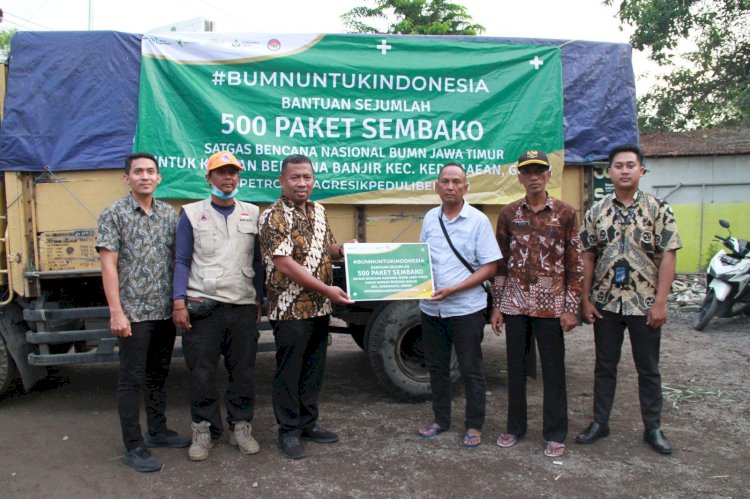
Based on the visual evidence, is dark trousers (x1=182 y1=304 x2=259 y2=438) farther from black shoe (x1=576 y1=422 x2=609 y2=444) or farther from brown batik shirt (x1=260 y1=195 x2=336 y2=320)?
black shoe (x1=576 y1=422 x2=609 y2=444)

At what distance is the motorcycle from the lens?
7.40m

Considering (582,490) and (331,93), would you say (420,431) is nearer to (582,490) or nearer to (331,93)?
(582,490)

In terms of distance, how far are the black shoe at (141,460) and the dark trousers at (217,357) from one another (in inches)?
13.0

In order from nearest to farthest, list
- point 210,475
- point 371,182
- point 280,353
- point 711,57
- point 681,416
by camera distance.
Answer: point 210,475 → point 280,353 → point 681,416 → point 371,182 → point 711,57

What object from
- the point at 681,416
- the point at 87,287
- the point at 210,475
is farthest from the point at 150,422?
the point at 681,416

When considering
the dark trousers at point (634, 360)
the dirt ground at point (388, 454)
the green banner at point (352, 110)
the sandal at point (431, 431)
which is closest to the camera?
the dirt ground at point (388, 454)

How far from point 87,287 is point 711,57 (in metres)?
15.2

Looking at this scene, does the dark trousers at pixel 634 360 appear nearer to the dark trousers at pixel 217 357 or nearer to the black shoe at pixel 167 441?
the dark trousers at pixel 217 357

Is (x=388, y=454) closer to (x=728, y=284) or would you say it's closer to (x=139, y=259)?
(x=139, y=259)

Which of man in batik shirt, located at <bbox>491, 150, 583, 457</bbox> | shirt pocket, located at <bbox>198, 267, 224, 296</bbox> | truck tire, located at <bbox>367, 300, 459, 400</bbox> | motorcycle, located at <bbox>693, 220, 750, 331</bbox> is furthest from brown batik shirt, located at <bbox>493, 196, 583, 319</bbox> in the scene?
motorcycle, located at <bbox>693, 220, 750, 331</bbox>

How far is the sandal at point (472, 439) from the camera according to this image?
3.78 meters

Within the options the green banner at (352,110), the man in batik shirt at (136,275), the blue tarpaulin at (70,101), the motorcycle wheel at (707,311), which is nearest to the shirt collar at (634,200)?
the green banner at (352,110)

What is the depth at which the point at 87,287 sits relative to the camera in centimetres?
472

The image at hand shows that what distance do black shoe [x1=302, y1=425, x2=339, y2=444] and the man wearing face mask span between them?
328 mm
